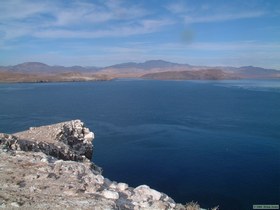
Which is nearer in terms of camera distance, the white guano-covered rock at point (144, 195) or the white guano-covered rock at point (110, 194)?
the white guano-covered rock at point (110, 194)

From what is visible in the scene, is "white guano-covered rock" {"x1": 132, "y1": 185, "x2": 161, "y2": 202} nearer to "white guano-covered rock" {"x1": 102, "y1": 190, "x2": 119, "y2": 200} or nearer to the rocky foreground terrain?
the rocky foreground terrain

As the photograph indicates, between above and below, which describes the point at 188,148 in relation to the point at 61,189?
below

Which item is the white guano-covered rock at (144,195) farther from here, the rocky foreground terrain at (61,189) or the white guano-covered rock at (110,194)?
the white guano-covered rock at (110,194)

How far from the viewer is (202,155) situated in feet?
105

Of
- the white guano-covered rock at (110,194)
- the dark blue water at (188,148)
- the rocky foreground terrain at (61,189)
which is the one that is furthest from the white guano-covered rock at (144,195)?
the dark blue water at (188,148)

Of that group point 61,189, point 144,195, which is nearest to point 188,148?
point 144,195

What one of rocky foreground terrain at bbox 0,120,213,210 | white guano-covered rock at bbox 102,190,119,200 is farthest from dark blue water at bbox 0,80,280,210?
white guano-covered rock at bbox 102,190,119,200

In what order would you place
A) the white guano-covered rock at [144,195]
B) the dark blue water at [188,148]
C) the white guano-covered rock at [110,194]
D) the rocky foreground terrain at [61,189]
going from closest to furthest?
the rocky foreground terrain at [61,189], the white guano-covered rock at [110,194], the white guano-covered rock at [144,195], the dark blue water at [188,148]

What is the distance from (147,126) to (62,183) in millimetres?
38741

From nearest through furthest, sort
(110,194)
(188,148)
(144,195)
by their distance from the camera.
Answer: (110,194), (144,195), (188,148)

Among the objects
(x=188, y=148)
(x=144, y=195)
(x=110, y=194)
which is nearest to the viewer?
(x=110, y=194)

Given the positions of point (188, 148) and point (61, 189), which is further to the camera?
point (188, 148)

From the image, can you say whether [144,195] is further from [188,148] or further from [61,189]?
A: [188,148]

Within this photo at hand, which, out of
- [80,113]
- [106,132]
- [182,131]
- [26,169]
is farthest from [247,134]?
[26,169]
